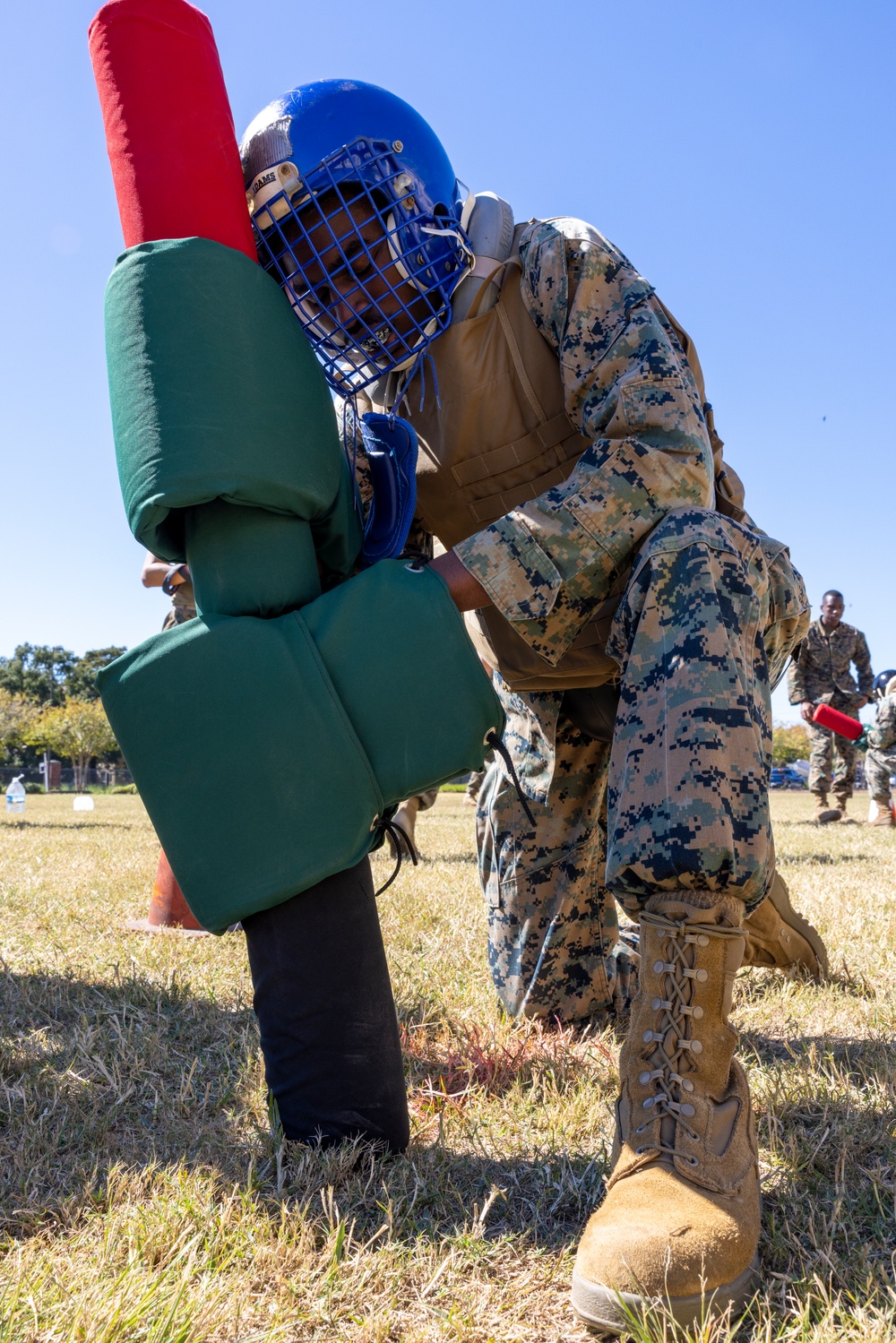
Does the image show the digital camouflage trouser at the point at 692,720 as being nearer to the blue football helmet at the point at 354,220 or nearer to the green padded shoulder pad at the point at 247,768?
the green padded shoulder pad at the point at 247,768

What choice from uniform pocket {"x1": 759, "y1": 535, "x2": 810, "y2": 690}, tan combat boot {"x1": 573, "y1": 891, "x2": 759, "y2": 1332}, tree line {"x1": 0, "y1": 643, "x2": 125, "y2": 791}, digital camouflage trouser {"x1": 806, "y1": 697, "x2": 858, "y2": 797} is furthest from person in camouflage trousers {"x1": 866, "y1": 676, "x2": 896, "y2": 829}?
tree line {"x1": 0, "y1": 643, "x2": 125, "y2": 791}

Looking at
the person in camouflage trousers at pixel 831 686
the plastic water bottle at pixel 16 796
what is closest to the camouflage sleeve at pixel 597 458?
the person in camouflage trousers at pixel 831 686

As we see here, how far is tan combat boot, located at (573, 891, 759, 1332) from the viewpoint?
111 centimetres

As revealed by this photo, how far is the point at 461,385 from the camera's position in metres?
2.15

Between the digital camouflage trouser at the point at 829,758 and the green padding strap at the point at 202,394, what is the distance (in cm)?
1185

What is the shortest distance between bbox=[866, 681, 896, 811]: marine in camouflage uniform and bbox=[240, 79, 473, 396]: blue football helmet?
10757 millimetres

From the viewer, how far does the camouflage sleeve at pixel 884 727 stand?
11.4 m

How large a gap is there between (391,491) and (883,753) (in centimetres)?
1087

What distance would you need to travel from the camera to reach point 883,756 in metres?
11.4

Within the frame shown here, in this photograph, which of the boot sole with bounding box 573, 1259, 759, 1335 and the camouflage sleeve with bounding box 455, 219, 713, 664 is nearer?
the boot sole with bounding box 573, 1259, 759, 1335

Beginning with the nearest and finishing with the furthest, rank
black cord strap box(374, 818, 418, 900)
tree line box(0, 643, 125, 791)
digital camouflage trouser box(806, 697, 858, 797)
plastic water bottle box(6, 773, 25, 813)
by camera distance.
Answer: black cord strap box(374, 818, 418, 900), digital camouflage trouser box(806, 697, 858, 797), plastic water bottle box(6, 773, 25, 813), tree line box(0, 643, 125, 791)

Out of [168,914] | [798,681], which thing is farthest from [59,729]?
[168,914]

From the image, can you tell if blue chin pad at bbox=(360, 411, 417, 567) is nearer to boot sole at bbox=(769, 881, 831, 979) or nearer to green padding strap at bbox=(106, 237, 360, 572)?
green padding strap at bbox=(106, 237, 360, 572)

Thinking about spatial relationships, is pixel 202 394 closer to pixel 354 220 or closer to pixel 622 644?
pixel 354 220
